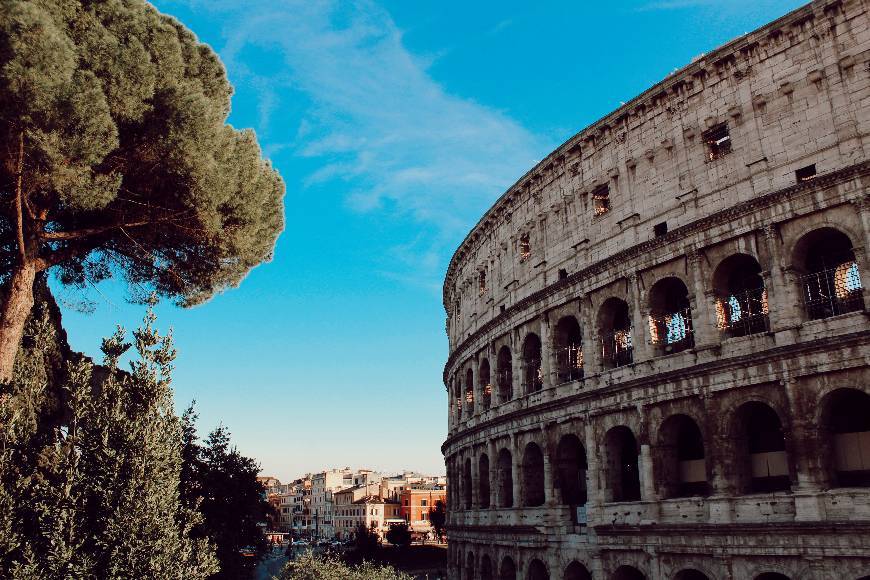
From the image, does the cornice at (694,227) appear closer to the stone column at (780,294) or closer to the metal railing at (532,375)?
the stone column at (780,294)

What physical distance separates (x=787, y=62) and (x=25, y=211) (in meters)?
17.0

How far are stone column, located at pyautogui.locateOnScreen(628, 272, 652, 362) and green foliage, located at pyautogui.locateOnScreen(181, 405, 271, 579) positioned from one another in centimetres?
1175

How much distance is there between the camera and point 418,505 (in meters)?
90.2

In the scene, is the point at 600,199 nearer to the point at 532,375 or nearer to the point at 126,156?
the point at 532,375

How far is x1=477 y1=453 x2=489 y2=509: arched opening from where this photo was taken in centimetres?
2689

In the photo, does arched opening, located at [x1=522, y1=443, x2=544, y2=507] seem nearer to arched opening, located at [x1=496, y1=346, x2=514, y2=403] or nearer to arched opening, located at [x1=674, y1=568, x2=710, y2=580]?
arched opening, located at [x1=496, y1=346, x2=514, y2=403]

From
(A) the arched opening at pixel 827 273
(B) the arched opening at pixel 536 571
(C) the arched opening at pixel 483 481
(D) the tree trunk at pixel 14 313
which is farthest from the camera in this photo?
(C) the arched opening at pixel 483 481

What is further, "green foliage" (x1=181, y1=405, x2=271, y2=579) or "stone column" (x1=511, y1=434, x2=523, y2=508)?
"stone column" (x1=511, y1=434, x2=523, y2=508)

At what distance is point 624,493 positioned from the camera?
19.7 meters

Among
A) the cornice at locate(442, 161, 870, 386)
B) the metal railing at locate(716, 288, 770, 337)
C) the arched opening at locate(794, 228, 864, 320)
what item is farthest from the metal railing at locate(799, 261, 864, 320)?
the cornice at locate(442, 161, 870, 386)

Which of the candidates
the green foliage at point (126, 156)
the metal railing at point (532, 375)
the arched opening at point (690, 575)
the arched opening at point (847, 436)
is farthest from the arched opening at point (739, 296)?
the green foliage at point (126, 156)

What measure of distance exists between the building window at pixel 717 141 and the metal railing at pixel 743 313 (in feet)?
11.7

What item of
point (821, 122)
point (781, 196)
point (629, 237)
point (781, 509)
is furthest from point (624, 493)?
point (821, 122)

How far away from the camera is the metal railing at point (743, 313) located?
54.4 ft
